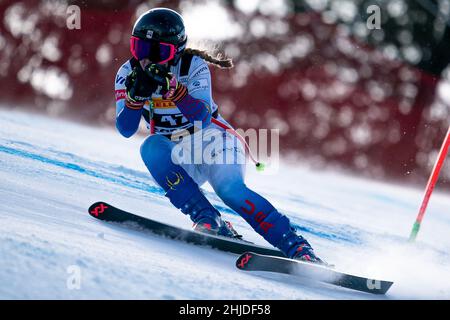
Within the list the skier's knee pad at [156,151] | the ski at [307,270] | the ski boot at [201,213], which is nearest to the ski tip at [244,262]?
the ski at [307,270]

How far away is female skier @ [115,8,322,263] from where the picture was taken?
7.60 feet

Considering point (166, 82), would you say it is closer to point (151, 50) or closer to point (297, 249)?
point (151, 50)

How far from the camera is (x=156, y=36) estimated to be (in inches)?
92.7

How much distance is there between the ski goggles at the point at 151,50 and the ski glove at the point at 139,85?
0.46 feet

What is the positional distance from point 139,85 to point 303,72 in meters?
9.30

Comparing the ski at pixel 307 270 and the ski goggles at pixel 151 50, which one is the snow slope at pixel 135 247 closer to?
the ski at pixel 307 270

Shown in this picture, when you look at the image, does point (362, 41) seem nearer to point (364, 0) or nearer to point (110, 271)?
point (364, 0)

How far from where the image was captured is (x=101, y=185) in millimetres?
3762

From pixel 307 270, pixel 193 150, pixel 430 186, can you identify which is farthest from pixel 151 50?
pixel 430 186

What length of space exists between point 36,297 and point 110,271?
0.29 meters

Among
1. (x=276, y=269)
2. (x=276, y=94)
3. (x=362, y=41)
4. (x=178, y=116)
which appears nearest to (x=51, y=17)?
(x=276, y=94)

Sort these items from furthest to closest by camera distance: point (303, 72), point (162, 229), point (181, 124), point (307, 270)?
1. point (303, 72)
2. point (181, 124)
3. point (162, 229)
4. point (307, 270)

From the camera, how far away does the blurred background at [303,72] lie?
10.2m

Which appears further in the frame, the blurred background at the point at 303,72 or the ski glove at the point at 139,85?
the blurred background at the point at 303,72
